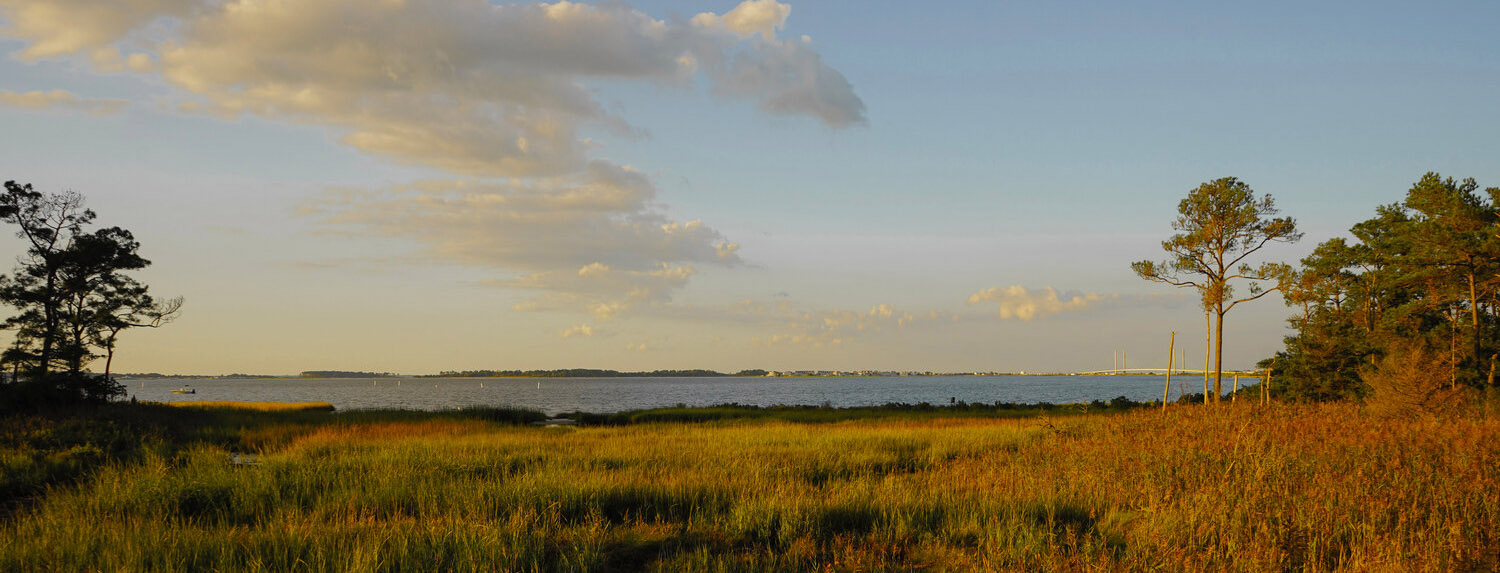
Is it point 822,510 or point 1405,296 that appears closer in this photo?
point 822,510

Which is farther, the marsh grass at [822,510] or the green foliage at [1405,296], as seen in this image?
the green foliage at [1405,296]

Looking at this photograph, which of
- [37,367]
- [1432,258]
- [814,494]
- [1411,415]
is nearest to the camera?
[814,494]

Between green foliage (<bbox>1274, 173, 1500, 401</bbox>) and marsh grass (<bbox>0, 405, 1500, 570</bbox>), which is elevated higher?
green foliage (<bbox>1274, 173, 1500, 401</bbox>)

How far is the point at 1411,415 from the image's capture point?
727 inches

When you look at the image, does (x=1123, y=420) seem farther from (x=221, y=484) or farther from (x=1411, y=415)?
(x=221, y=484)

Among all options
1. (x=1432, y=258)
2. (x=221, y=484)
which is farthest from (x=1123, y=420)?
(x=1432, y=258)

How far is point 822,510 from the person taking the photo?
872 cm

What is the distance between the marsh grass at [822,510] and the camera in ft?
22.0

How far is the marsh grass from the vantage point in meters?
6.71

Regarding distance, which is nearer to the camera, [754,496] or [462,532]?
[462,532]

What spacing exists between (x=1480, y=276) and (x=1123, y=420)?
2718 cm

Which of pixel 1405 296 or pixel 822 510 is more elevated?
pixel 1405 296

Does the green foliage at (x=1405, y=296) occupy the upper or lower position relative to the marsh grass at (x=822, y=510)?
upper

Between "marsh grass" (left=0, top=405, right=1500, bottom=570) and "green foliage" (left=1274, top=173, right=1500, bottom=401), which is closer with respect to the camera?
"marsh grass" (left=0, top=405, right=1500, bottom=570)
